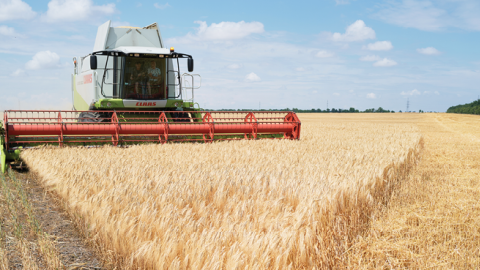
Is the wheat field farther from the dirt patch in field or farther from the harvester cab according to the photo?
the harvester cab

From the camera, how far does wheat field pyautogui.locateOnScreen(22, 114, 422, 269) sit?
2.08 m

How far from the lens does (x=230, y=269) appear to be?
1.86 metres

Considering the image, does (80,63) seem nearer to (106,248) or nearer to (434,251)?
(106,248)

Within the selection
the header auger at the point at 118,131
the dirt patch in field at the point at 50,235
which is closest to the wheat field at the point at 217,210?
the dirt patch in field at the point at 50,235

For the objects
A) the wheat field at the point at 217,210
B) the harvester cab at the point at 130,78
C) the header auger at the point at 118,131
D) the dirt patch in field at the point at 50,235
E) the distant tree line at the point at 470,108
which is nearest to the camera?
the wheat field at the point at 217,210

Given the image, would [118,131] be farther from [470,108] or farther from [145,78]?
[470,108]

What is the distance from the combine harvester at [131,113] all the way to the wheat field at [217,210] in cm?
222

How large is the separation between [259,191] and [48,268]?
1.84 meters

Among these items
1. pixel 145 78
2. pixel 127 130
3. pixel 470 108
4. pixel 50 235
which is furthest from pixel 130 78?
pixel 470 108

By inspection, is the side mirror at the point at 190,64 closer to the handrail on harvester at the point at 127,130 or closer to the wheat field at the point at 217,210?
the handrail on harvester at the point at 127,130

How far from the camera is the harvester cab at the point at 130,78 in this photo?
911cm

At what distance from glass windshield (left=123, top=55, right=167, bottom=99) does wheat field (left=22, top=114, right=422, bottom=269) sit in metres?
4.37

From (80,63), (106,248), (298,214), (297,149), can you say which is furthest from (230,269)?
(80,63)

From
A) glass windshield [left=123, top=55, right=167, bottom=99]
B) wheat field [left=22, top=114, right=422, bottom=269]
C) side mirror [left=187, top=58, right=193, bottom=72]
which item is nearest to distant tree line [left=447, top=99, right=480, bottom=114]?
side mirror [left=187, top=58, right=193, bottom=72]
